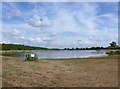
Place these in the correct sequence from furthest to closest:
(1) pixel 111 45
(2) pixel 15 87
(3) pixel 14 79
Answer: (1) pixel 111 45 < (3) pixel 14 79 < (2) pixel 15 87

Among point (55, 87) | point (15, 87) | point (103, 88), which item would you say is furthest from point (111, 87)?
point (15, 87)

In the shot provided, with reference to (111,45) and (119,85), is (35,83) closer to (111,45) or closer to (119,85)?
(119,85)

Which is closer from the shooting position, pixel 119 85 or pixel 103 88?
pixel 103 88

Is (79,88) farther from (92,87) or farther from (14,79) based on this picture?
(14,79)

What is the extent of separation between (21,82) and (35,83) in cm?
88

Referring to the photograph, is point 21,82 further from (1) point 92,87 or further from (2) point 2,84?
(1) point 92,87

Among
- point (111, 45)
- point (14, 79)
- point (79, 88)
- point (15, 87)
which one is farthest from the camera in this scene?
point (111, 45)

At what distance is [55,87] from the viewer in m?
13.7

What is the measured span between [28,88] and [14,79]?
2320 millimetres

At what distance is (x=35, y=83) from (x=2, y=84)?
7.11 feet

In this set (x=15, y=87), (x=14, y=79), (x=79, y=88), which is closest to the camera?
(x=15, y=87)

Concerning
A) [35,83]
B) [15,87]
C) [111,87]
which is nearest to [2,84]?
[15,87]

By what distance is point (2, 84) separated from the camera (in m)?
13.4

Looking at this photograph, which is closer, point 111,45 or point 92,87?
point 92,87
